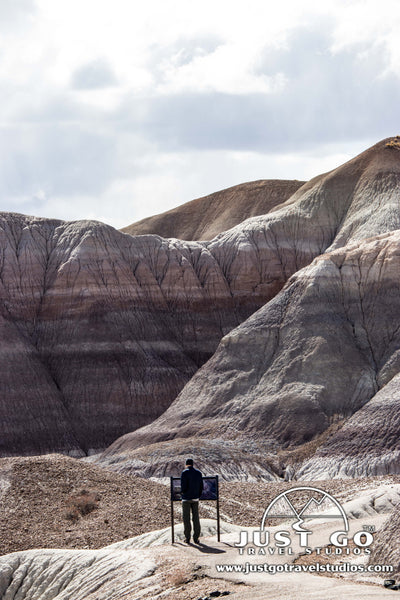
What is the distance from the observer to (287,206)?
87125 mm

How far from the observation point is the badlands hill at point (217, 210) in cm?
11031

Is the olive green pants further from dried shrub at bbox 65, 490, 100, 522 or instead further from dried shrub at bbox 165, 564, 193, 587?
dried shrub at bbox 65, 490, 100, 522

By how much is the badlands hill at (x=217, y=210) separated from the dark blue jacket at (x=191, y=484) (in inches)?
3506

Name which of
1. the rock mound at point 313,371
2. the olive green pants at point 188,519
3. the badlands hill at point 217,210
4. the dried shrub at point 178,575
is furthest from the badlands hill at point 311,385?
the badlands hill at point 217,210

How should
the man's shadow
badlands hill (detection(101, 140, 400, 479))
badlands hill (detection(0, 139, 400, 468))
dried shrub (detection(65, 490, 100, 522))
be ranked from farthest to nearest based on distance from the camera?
badlands hill (detection(0, 139, 400, 468)) → badlands hill (detection(101, 140, 400, 479)) → dried shrub (detection(65, 490, 100, 522)) → the man's shadow

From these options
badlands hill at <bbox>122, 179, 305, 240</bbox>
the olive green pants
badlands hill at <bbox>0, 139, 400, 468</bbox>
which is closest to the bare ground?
the olive green pants

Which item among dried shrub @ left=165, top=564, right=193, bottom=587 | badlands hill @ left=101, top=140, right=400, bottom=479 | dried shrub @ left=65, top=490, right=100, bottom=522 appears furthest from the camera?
badlands hill @ left=101, top=140, right=400, bottom=479

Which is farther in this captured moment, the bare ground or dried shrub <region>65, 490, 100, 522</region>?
dried shrub <region>65, 490, 100, 522</region>

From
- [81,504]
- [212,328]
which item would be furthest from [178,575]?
[212,328]

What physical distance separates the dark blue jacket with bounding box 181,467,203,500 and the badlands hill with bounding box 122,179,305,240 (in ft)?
292

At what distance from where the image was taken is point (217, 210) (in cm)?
11394

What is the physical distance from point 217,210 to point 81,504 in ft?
282

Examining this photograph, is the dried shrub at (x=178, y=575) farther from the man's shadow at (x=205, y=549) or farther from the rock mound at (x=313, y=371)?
the rock mound at (x=313, y=371)

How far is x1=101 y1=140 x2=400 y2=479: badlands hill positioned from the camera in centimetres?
4738
